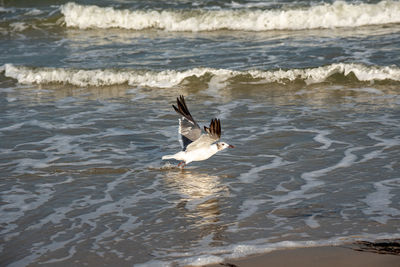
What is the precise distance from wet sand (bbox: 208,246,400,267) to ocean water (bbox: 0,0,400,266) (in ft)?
0.48

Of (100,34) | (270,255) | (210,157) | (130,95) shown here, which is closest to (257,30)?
(100,34)

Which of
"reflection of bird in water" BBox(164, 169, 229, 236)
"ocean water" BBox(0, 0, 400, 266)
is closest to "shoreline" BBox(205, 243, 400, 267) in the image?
"ocean water" BBox(0, 0, 400, 266)

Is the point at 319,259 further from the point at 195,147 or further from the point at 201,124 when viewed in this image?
the point at 201,124

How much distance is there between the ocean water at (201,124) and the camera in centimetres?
506

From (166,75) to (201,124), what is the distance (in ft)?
10.8

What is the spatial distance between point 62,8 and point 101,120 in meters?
11.0

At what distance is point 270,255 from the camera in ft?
14.9

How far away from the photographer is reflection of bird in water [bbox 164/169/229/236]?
541cm

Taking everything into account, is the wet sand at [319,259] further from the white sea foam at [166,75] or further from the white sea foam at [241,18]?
the white sea foam at [241,18]

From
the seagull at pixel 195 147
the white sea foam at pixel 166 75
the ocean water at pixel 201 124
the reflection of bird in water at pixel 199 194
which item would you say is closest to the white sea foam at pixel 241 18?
the ocean water at pixel 201 124

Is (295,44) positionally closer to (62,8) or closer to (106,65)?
(106,65)

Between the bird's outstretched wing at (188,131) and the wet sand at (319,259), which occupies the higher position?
the bird's outstretched wing at (188,131)

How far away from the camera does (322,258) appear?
441cm

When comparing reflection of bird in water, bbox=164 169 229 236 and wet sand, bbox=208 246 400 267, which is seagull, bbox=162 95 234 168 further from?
wet sand, bbox=208 246 400 267
